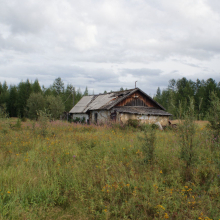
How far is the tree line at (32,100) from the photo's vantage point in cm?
3472

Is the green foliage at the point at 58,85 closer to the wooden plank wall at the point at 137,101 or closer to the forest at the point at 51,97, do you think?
the forest at the point at 51,97

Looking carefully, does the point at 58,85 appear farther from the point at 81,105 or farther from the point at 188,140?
the point at 188,140

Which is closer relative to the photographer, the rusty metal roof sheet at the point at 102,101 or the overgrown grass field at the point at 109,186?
the overgrown grass field at the point at 109,186

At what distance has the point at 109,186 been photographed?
4.26 meters

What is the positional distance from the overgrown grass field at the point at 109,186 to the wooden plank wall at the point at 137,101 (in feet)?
50.8

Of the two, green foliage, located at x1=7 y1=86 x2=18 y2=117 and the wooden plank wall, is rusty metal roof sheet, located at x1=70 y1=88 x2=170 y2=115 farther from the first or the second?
green foliage, located at x1=7 y1=86 x2=18 y2=117

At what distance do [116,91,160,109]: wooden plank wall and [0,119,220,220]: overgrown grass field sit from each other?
610 inches

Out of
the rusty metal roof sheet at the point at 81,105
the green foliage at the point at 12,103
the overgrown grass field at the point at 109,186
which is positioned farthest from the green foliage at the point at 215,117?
the green foliage at the point at 12,103

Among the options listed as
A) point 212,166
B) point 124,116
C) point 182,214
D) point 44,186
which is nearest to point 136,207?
point 182,214

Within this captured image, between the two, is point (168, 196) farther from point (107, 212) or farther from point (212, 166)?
point (212, 166)

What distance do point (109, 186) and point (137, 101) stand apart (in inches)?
752

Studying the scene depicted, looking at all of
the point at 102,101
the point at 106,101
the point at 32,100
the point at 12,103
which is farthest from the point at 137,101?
the point at 12,103

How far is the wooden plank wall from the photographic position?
21672mm

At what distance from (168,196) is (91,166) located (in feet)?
8.02
